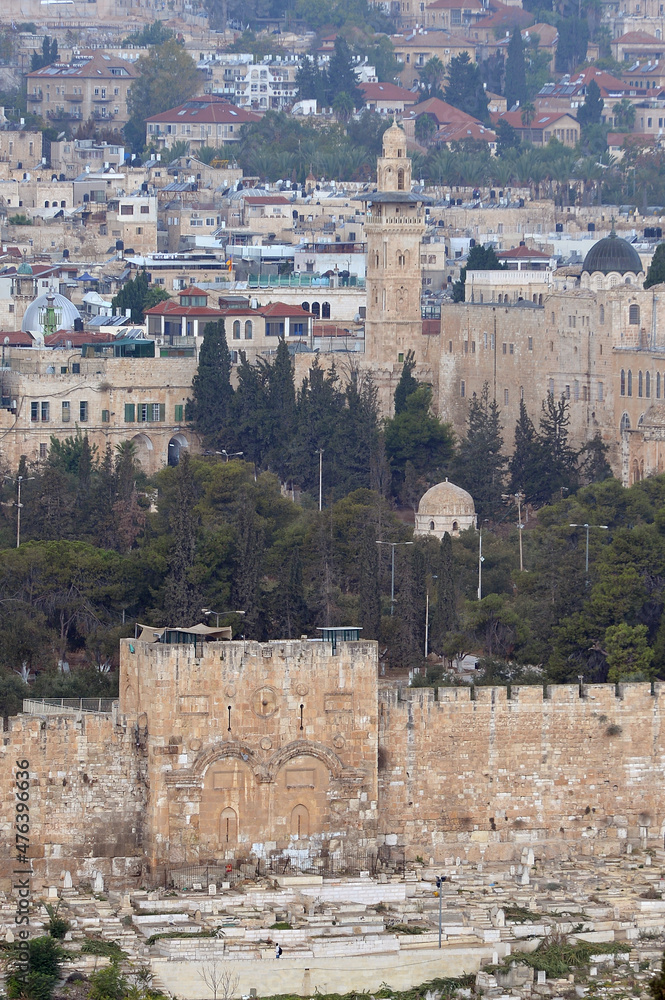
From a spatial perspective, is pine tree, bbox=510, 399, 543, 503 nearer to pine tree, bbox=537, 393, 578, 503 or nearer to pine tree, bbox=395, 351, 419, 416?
pine tree, bbox=537, 393, 578, 503

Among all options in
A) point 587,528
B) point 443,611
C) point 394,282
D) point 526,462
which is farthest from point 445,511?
point 394,282

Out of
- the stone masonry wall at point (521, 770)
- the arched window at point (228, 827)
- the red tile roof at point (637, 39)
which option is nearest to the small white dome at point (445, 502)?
the stone masonry wall at point (521, 770)

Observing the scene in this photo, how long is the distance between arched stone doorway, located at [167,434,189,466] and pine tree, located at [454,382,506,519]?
7.82m

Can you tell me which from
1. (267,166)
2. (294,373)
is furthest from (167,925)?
(267,166)

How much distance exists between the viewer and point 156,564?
6100cm

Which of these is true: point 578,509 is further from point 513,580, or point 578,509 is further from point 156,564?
point 156,564

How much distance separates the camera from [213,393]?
8600 cm

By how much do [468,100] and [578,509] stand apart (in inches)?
3861

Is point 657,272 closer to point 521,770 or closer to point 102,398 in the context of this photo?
→ point 102,398

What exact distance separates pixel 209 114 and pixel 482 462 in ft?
248

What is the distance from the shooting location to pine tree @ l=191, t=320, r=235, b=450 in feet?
279

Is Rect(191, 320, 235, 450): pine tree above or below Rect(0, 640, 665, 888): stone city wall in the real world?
above

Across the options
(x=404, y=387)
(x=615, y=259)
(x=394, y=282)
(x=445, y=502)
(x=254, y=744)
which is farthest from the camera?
(x=394, y=282)

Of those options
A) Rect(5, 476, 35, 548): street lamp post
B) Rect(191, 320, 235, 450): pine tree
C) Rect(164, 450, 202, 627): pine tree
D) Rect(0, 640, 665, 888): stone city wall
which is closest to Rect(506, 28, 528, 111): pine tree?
Rect(191, 320, 235, 450): pine tree
